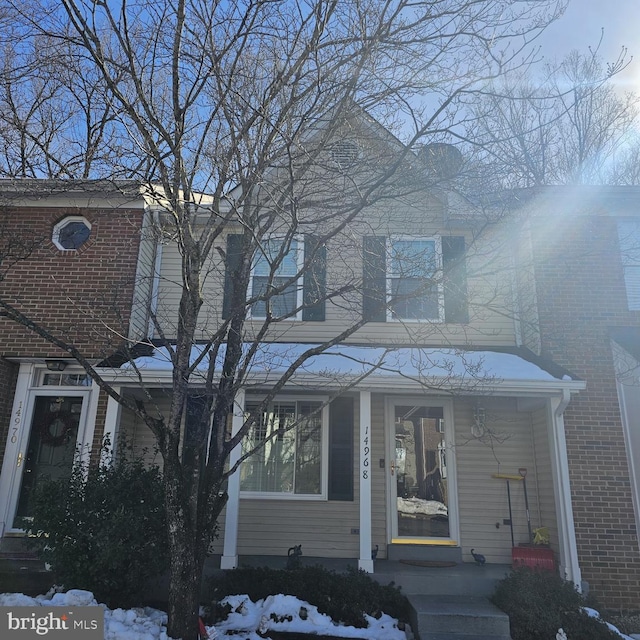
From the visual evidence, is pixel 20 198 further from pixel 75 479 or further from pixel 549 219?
pixel 549 219

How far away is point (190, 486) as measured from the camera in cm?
469

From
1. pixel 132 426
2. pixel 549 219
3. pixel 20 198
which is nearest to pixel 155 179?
pixel 20 198

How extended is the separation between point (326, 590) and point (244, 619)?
916mm

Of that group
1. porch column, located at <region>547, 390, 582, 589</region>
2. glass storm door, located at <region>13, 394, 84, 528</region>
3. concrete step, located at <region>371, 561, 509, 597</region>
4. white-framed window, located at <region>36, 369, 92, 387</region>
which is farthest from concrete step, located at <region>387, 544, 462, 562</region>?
white-framed window, located at <region>36, 369, 92, 387</region>

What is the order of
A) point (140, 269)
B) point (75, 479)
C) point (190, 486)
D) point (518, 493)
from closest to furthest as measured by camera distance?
point (190, 486), point (75, 479), point (518, 493), point (140, 269)

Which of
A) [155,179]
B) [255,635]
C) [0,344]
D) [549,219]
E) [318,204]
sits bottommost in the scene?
[255,635]

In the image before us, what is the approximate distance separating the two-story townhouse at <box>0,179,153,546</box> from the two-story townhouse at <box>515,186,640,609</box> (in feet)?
19.0

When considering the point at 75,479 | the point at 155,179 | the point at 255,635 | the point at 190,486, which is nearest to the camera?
the point at 190,486

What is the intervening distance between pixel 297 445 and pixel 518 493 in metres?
3.29

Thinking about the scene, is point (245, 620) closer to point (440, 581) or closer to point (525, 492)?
point (440, 581)

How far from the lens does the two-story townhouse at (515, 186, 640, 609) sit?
266 inches

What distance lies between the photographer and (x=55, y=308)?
7852 millimetres

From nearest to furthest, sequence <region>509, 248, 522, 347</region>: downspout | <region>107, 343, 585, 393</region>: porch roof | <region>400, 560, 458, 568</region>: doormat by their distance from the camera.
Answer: <region>107, 343, 585, 393</region>: porch roof → <region>400, 560, 458, 568</region>: doormat → <region>509, 248, 522, 347</region>: downspout

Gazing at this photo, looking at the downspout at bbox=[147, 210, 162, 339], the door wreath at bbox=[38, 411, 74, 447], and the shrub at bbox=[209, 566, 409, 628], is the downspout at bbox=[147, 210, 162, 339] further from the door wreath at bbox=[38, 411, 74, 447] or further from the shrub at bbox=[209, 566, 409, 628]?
the shrub at bbox=[209, 566, 409, 628]
